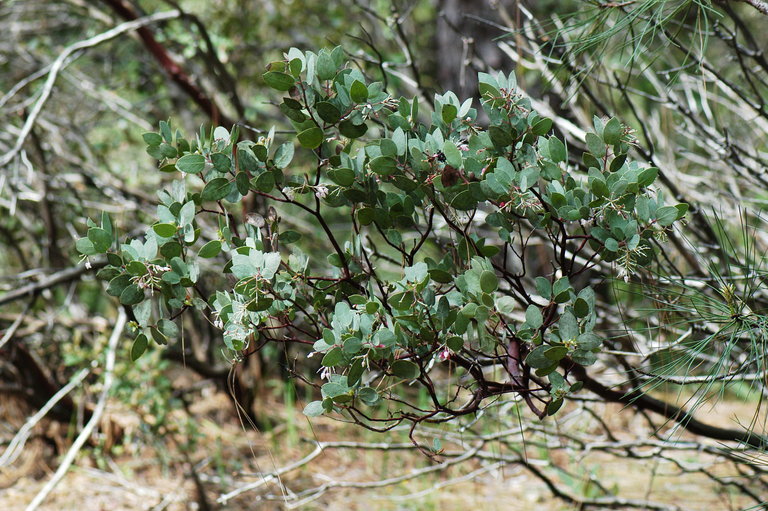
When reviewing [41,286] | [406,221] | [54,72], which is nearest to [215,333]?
[41,286]

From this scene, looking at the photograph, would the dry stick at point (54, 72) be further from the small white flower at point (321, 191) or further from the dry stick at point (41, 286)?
the small white flower at point (321, 191)

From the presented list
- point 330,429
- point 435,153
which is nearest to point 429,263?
point 435,153

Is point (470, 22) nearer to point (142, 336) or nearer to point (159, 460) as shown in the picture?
point (159, 460)

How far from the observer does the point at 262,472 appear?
298 centimetres

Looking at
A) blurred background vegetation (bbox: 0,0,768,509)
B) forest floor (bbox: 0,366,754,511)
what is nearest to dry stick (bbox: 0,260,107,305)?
blurred background vegetation (bbox: 0,0,768,509)

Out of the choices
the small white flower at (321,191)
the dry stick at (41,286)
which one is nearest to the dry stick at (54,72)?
the dry stick at (41,286)

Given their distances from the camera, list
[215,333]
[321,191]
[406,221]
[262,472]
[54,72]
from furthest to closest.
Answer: [215,333] → [262,472] → [54,72] → [406,221] → [321,191]

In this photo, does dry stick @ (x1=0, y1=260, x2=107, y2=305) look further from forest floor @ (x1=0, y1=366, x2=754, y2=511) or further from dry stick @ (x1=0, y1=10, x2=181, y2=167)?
forest floor @ (x1=0, y1=366, x2=754, y2=511)

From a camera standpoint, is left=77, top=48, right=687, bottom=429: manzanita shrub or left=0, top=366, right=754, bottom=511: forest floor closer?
left=77, top=48, right=687, bottom=429: manzanita shrub

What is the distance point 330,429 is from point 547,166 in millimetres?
3251

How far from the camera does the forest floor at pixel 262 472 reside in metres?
3.09

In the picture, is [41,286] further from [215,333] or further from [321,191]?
[321,191]

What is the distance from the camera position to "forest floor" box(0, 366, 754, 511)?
122 inches

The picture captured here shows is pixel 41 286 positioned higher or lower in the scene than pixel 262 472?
higher
